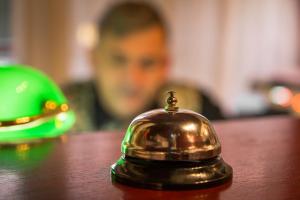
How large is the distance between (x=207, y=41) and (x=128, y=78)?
1118 millimetres

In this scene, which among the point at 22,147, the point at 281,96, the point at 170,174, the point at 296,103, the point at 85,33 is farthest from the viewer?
the point at 85,33

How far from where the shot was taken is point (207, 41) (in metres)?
3.52

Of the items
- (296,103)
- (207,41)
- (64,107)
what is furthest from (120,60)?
(64,107)

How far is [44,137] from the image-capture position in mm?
833

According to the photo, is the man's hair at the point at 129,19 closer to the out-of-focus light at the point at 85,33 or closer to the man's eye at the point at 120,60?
the man's eye at the point at 120,60

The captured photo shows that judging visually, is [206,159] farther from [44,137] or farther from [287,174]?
[44,137]

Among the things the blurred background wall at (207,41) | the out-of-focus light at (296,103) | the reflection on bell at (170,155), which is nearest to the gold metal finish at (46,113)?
the reflection on bell at (170,155)

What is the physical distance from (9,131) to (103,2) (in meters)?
2.47

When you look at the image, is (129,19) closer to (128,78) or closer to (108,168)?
(128,78)

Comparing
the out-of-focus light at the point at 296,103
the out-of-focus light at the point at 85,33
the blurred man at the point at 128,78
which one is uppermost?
the out-of-focus light at the point at 85,33

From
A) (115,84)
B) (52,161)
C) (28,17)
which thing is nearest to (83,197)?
(52,161)

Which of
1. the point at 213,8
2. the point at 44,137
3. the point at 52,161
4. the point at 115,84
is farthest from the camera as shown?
the point at 213,8

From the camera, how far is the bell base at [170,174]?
1.84ft

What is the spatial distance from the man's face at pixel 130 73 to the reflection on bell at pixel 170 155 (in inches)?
72.8
